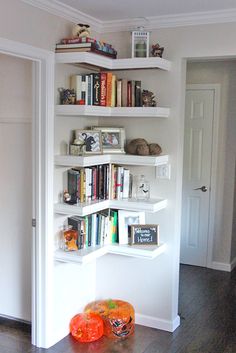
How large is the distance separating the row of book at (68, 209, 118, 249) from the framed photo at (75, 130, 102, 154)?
48 centimetres

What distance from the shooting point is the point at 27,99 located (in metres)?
3.33

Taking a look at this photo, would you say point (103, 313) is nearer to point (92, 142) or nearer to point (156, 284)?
point (156, 284)

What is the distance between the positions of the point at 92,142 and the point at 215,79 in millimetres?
2010

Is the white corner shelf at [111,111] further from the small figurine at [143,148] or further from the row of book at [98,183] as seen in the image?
the row of book at [98,183]

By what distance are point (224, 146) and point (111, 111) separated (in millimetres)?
1855

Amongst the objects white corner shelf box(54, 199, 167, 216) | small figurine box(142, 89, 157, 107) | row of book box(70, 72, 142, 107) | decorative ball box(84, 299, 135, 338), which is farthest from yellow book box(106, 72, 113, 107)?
decorative ball box(84, 299, 135, 338)

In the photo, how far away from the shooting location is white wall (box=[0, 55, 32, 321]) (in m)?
3.35

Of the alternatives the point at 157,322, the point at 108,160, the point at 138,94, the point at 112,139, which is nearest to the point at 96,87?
the point at 138,94

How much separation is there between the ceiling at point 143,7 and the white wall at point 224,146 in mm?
Answer: 1656

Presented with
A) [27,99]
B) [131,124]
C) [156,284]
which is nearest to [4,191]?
[27,99]

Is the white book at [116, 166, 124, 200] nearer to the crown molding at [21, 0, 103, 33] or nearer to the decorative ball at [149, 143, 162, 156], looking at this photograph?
the decorative ball at [149, 143, 162, 156]

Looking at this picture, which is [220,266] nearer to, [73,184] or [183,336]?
[183,336]

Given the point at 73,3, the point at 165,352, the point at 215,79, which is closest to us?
the point at 73,3

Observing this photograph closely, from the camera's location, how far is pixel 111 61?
3299mm
